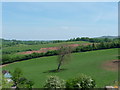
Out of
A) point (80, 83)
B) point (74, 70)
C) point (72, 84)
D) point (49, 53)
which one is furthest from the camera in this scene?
point (49, 53)

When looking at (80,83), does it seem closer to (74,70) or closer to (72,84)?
(72,84)

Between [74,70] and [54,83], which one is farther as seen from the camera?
[74,70]

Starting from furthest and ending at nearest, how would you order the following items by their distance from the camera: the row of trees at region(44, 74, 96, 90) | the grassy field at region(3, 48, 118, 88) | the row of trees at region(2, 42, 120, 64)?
the row of trees at region(2, 42, 120, 64), the grassy field at region(3, 48, 118, 88), the row of trees at region(44, 74, 96, 90)

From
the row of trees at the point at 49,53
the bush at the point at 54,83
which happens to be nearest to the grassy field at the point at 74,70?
the row of trees at the point at 49,53

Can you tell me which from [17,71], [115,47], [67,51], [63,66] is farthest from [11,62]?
[115,47]

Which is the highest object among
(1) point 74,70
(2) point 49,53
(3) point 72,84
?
(3) point 72,84

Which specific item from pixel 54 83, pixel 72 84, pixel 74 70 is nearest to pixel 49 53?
pixel 74 70

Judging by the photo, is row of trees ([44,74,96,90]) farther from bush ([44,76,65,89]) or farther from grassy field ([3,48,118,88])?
grassy field ([3,48,118,88])

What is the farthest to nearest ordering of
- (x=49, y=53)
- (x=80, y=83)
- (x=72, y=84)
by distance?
(x=49, y=53)
(x=80, y=83)
(x=72, y=84)

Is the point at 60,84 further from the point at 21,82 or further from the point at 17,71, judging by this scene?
the point at 17,71

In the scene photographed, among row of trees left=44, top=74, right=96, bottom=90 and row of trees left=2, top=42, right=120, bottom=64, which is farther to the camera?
row of trees left=2, top=42, right=120, bottom=64

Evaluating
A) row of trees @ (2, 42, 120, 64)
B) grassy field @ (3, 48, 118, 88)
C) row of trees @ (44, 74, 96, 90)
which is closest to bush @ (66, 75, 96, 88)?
row of trees @ (44, 74, 96, 90)

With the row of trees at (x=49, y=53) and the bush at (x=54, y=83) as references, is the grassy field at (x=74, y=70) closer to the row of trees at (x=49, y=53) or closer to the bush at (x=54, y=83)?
the row of trees at (x=49, y=53)

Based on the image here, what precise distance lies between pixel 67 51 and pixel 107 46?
10.4m
